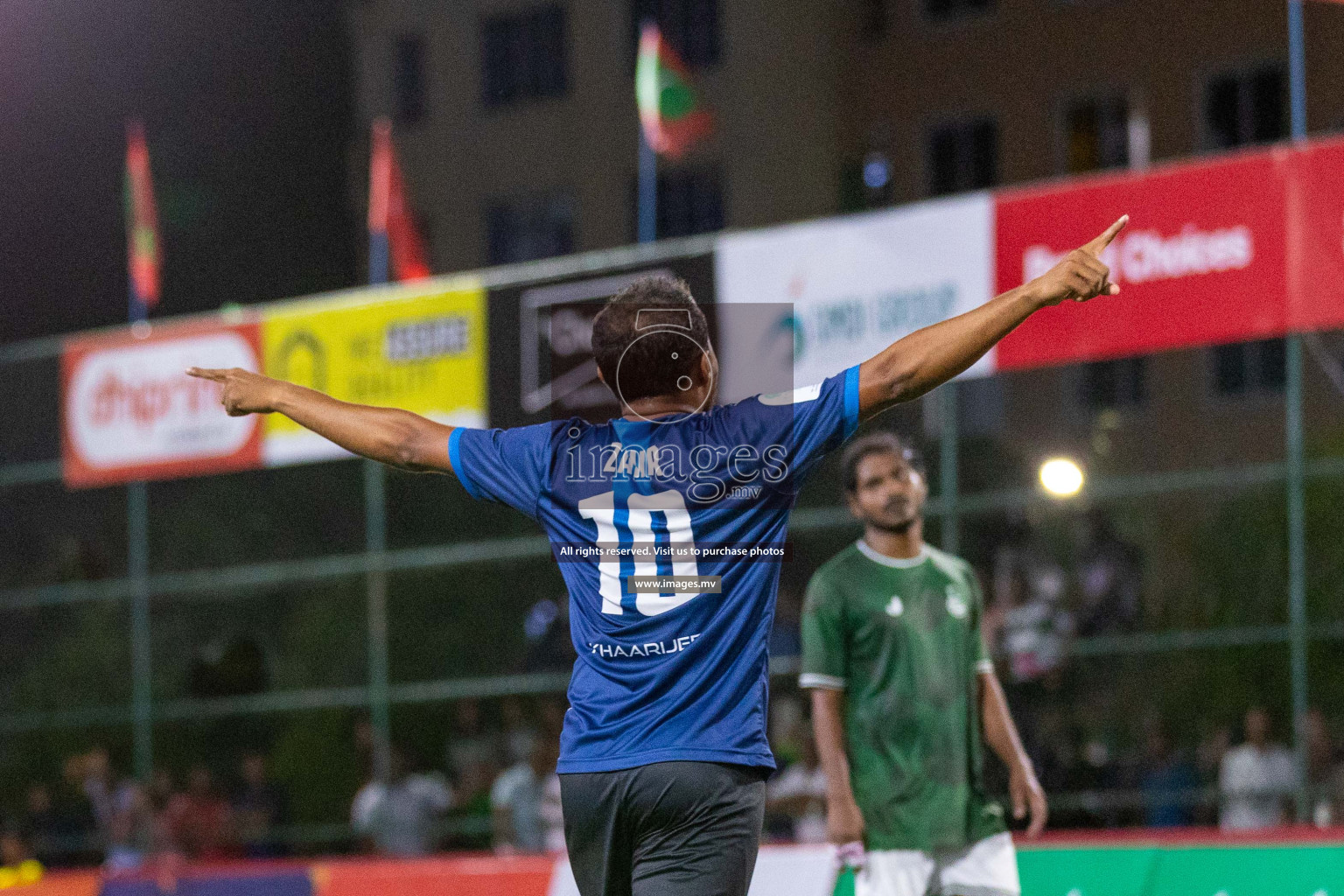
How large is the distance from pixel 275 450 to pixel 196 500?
1805 cm

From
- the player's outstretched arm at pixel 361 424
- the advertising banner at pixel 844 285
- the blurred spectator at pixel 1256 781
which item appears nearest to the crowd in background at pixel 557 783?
the blurred spectator at pixel 1256 781

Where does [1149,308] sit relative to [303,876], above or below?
above

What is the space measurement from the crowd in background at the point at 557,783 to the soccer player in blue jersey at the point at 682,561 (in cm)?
627

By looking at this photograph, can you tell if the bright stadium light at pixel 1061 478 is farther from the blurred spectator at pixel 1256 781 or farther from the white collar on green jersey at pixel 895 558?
the white collar on green jersey at pixel 895 558

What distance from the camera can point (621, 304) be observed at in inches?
143

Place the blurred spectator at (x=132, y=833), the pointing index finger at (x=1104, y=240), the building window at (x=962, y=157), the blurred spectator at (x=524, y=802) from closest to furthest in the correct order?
the pointing index finger at (x=1104, y=240) → the blurred spectator at (x=524, y=802) → the blurred spectator at (x=132, y=833) → the building window at (x=962, y=157)

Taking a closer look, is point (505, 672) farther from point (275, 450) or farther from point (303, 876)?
point (303, 876)

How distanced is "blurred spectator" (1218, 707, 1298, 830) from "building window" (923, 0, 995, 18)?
19609mm

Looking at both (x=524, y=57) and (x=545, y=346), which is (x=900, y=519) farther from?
(x=524, y=57)

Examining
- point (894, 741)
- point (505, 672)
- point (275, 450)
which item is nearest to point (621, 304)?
point (894, 741)

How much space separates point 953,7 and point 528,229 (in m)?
9.05

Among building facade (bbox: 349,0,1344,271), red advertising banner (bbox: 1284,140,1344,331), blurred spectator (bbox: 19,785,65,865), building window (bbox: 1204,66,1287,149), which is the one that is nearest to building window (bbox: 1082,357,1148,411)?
building facade (bbox: 349,0,1344,271)

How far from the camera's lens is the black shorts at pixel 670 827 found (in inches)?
136

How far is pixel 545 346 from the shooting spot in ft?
38.4
